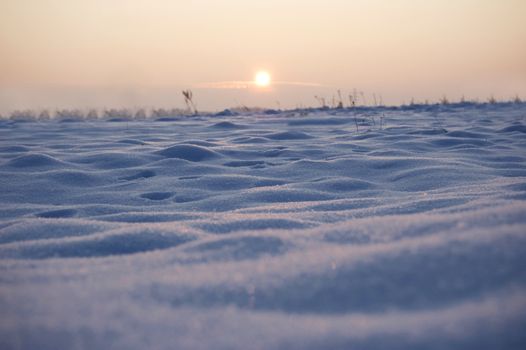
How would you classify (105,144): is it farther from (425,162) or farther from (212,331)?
(212,331)

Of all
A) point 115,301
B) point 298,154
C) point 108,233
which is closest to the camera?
point 115,301

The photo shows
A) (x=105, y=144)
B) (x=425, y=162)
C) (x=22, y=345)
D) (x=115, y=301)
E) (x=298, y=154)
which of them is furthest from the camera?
(x=105, y=144)

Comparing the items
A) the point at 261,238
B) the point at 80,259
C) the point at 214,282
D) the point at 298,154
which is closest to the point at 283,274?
the point at 214,282

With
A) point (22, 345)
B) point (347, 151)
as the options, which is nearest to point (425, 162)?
point (347, 151)

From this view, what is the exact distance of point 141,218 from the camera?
189 cm

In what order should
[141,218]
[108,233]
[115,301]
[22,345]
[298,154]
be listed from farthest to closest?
[298,154], [141,218], [108,233], [115,301], [22,345]

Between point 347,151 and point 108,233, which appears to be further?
point 347,151

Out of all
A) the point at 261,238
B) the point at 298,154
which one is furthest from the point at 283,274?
the point at 298,154

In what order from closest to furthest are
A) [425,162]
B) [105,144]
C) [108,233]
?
[108,233] → [425,162] → [105,144]

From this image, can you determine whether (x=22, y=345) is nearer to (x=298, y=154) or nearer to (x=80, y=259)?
(x=80, y=259)

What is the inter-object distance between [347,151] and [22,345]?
3.37m

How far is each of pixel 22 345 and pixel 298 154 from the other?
316 centimetres

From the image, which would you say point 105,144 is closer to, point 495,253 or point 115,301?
point 115,301

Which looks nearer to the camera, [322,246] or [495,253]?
[495,253]
